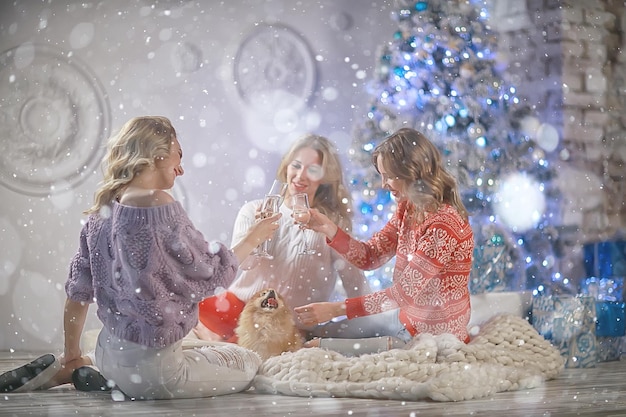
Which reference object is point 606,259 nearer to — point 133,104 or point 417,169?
point 417,169

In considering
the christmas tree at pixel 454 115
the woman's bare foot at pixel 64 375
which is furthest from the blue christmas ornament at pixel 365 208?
the woman's bare foot at pixel 64 375


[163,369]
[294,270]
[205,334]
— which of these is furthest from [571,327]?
[163,369]

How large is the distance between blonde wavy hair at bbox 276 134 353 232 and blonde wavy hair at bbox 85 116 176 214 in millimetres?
964

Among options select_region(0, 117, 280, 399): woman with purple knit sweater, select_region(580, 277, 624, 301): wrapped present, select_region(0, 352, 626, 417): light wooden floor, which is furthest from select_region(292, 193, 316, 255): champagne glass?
select_region(580, 277, 624, 301): wrapped present

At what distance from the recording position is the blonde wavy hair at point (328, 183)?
10.6ft

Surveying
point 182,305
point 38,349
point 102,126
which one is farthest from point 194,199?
point 182,305

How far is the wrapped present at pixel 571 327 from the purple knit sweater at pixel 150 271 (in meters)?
1.60

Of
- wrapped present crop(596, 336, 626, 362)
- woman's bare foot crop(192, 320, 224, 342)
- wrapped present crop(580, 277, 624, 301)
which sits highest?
woman's bare foot crop(192, 320, 224, 342)

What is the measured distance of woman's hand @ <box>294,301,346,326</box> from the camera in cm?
276

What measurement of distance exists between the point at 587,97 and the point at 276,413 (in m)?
2.99

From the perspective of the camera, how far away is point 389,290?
278 cm

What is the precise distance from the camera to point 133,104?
457 cm

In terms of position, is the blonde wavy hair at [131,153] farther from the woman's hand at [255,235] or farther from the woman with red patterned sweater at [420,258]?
the woman with red patterned sweater at [420,258]

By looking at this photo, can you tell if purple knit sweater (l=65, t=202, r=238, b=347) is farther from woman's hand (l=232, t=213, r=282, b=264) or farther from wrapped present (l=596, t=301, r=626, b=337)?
wrapped present (l=596, t=301, r=626, b=337)
